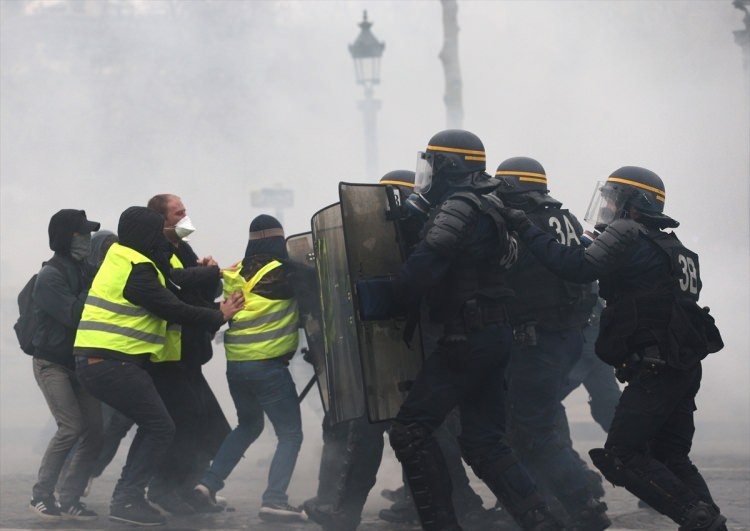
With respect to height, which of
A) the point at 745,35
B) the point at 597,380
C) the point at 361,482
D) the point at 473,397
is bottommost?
the point at 361,482

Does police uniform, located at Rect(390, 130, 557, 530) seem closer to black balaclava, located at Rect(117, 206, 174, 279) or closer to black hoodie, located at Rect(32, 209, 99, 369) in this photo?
black balaclava, located at Rect(117, 206, 174, 279)

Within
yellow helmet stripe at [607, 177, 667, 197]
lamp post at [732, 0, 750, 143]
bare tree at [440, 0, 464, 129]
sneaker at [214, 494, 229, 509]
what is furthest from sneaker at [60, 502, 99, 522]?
bare tree at [440, 0, 464, 129]

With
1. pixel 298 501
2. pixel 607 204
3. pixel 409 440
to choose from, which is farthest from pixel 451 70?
pixel 409 440

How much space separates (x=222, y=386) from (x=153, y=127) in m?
12.5

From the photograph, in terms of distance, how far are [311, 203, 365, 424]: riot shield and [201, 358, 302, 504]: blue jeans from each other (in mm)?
799

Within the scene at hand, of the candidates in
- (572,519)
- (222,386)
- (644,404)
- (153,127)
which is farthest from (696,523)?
(153,127)

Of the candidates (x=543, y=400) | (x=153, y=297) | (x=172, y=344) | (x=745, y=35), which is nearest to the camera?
(x=543, y=400)

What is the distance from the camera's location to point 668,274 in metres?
4.34

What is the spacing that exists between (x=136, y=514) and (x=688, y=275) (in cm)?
243

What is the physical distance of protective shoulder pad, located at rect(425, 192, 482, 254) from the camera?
4.15 metres

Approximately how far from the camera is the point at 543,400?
4.94m

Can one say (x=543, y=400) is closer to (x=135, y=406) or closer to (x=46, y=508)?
(x=135, y=406)

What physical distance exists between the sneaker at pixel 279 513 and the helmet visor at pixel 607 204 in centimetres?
183

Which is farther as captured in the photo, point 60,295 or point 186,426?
point 186,426
